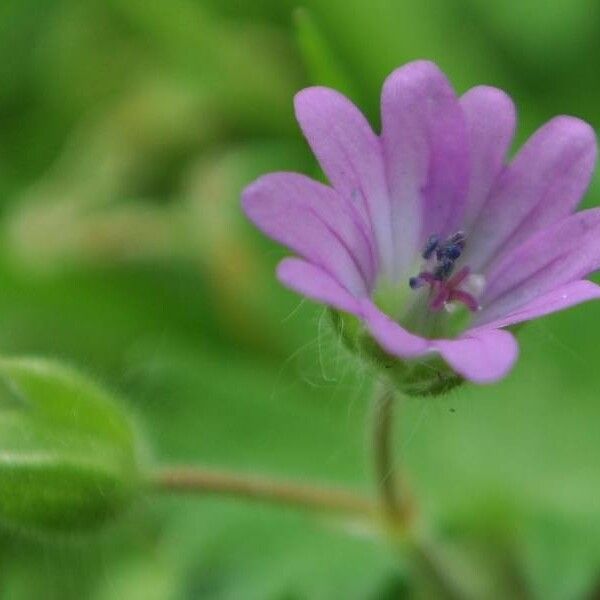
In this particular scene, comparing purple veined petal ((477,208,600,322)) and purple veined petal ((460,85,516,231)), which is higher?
purple veined petal ((460,85,516,231))

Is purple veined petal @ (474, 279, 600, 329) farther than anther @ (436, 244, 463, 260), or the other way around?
anther @ (436, 244, 463, 260)

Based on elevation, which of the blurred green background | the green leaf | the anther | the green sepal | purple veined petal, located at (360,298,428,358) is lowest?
the blurred green background

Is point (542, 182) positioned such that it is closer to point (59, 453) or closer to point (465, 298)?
point (465, 298)

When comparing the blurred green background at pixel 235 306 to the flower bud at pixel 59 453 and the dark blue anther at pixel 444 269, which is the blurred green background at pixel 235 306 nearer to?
the flower bud at pixel 59 453

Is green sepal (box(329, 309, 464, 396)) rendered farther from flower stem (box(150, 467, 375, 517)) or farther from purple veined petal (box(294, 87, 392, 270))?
flower stem (box(150, 467, 375, 517))

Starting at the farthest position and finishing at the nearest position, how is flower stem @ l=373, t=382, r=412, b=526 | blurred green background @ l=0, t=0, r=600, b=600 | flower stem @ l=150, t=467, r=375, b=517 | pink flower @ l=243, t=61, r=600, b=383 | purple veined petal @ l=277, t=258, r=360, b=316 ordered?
blurred green background @ l=0, t=0, r=600, b=600
flower stem @ l=150, t=467, r=375, b=517
flower stem @ l=373, t=382, r=412, b=526
pink flower @ l=243, t=61, r=600, b=383
purple veined petal @ l=277, t=258, r=360, b=316

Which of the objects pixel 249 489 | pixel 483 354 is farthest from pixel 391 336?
pixel 249 489

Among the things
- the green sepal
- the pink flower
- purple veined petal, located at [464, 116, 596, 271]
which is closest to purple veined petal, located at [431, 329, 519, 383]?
the pink flower
